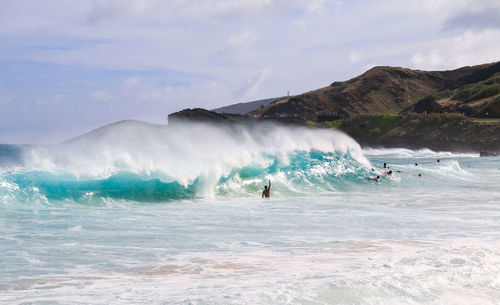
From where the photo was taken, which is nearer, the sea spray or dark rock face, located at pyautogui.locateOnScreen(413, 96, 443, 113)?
the sea spray

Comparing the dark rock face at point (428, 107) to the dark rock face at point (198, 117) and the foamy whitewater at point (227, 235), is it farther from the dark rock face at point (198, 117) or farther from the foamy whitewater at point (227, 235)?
the foamy whitewater at point (227, 235)

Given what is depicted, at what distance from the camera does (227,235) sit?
12.7m

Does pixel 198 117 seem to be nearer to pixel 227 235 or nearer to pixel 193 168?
pixel 193 168

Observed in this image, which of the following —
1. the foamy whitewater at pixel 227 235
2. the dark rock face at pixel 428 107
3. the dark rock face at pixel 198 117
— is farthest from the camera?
the dark rock face at pixel 428 107

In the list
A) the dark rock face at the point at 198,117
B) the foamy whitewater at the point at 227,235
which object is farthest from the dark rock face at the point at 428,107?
the foamy whitewater at the point at 227,235

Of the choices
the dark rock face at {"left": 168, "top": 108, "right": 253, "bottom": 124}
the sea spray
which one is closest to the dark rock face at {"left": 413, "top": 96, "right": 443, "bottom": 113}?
the dark rock face at {"left": 168, "top": 108, "right": 253, "bottom": 124}

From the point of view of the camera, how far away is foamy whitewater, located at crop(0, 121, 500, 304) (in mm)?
7695

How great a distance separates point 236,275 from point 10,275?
11.6ft

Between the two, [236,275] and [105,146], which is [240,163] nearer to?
[105,146]

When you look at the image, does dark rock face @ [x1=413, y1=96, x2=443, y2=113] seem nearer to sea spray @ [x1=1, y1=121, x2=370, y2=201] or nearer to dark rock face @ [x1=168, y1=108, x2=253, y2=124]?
dark rock face @ [x1=168, y1=108, x2=253, y2=124]

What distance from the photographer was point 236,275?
8.66m

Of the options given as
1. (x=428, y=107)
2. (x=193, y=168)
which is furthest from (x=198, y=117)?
(x=193, y=168)

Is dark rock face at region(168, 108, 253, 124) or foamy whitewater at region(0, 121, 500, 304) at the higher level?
dark rock face at region(168, 108, 253, 124)

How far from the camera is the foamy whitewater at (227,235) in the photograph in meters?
7.70
